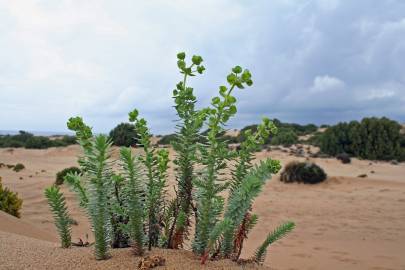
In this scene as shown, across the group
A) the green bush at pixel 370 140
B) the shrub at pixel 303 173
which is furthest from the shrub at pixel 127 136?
the green bush at pixel 370 140

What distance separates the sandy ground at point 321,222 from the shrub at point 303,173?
257 millimetres

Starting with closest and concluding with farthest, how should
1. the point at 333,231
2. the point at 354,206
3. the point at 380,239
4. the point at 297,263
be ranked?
1. the point at 297,263
2. the point at 380,239
3. the point at 333,231
4. the point at 354,206

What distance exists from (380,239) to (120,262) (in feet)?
17.9

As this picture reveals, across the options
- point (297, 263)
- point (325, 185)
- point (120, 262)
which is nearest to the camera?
point (120, 262)

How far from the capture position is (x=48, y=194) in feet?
7.02

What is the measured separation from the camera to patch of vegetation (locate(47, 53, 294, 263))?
1.90 m

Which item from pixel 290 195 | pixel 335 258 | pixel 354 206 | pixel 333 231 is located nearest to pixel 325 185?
pixel 290 195

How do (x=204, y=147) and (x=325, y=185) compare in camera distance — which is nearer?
(x=204, y=147)

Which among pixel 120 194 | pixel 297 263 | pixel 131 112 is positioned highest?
pixel 131 112

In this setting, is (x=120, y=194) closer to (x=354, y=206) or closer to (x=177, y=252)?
(x=177, y=252)

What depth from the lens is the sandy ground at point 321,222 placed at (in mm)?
4887

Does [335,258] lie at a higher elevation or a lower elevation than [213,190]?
lower

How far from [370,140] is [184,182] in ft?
63.1

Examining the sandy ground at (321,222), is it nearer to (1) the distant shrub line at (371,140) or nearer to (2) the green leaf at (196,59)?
(2) the green leaf at (196,59)
